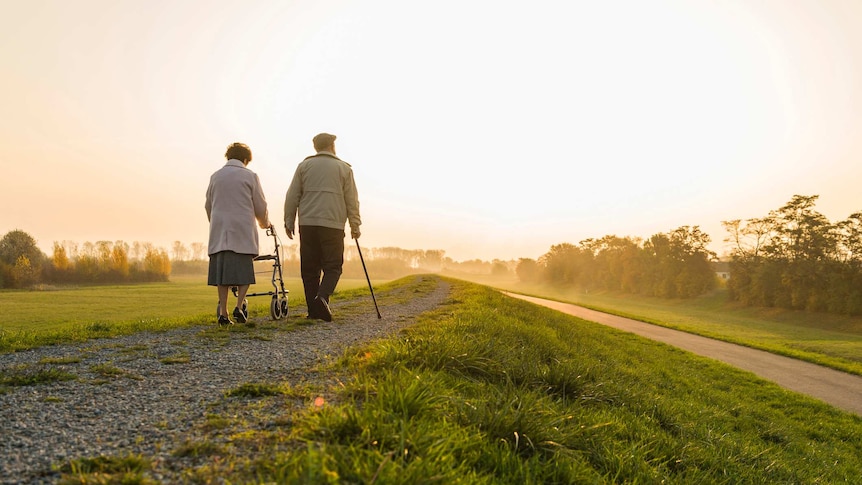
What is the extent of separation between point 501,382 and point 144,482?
3103mm

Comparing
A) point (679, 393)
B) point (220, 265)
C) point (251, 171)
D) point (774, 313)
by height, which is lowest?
point (774, 313)

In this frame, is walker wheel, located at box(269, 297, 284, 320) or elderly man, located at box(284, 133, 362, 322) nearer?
elderly man, located at box(284, 133, 362, 322)

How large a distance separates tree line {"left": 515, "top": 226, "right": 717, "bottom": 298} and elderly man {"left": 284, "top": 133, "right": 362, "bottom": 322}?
240 ft

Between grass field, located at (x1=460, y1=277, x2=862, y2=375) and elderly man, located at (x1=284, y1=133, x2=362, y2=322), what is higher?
elderly man, located at (x1=284, y1=133, x2=362, y2=322)

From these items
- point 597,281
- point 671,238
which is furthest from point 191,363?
point 597,281

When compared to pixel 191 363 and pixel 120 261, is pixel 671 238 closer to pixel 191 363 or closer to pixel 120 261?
pixel 191 363

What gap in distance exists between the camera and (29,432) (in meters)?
2.47

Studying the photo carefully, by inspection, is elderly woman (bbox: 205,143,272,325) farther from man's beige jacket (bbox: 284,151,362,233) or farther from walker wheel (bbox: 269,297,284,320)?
walker wheel (bbox: 269,297,284,320)

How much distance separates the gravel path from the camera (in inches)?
90.4

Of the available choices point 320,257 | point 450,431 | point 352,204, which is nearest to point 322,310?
point 320,257

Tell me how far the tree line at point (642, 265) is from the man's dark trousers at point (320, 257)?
240ft

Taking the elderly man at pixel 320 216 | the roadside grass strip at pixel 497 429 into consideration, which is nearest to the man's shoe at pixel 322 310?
the elderly man at pixel 320 216

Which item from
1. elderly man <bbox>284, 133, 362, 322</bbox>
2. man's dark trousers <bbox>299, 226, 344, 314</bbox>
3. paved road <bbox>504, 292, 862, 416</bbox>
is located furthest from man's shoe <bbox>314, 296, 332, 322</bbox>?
paved road <bbox>504, 292, 862, 416</bbox>

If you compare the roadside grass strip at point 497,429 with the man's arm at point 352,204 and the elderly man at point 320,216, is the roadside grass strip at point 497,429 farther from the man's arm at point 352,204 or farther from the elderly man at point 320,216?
the man's arm at point 352,204
